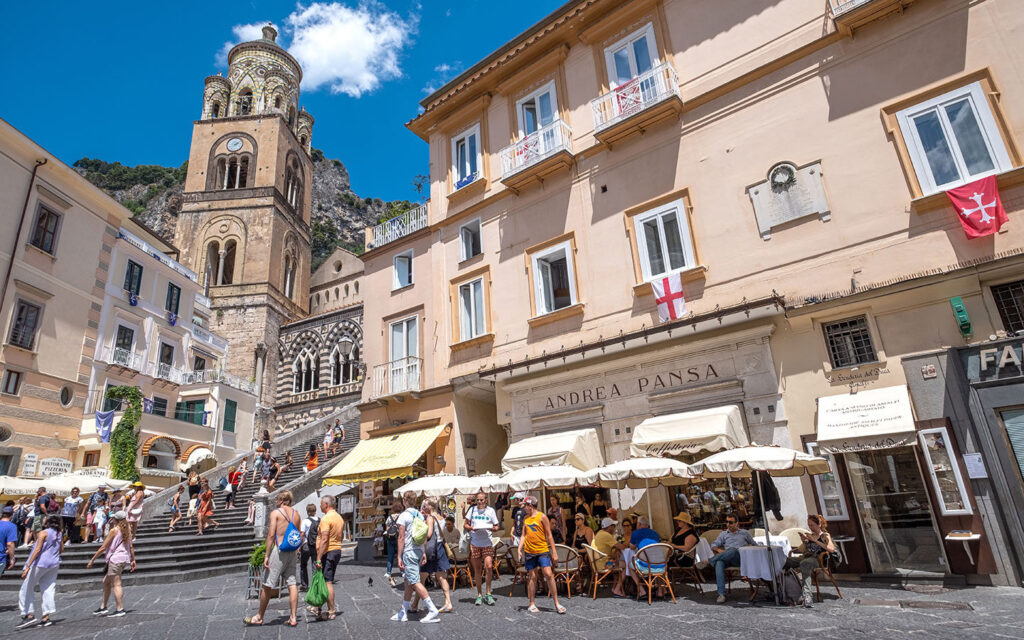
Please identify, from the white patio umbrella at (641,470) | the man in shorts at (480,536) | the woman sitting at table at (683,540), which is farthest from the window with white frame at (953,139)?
the man in shorts at (480,536)

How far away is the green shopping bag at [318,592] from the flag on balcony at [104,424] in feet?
59.7

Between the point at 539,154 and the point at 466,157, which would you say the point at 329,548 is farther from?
the point at 466,157

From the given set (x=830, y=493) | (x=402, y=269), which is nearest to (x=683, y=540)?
(x=830, y=493)

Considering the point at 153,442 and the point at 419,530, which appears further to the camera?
the point at 153,442

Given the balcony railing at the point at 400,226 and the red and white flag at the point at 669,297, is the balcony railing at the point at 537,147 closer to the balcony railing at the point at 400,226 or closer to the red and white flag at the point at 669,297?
the balcony railing at the point at 400,226

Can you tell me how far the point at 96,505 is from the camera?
16125 millimetres

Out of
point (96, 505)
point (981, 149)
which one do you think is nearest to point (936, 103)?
point (981, 149)

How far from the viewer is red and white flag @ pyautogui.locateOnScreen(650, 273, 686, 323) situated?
11359mm

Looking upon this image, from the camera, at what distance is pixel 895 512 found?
8.68 metres

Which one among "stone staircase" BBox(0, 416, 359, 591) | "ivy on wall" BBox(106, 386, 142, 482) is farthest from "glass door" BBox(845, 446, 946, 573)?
"ivy on wall" BBox(106, 386, 142, 482)

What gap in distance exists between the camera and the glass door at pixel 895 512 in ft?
27.4

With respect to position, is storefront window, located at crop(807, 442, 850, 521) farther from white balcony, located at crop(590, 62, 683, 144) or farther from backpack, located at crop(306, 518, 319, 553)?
backpack, located at crop(306, 518, 319, 553)

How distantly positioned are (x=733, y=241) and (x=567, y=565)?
22.3 ft

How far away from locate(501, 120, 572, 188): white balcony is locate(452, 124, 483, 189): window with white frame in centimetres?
141
